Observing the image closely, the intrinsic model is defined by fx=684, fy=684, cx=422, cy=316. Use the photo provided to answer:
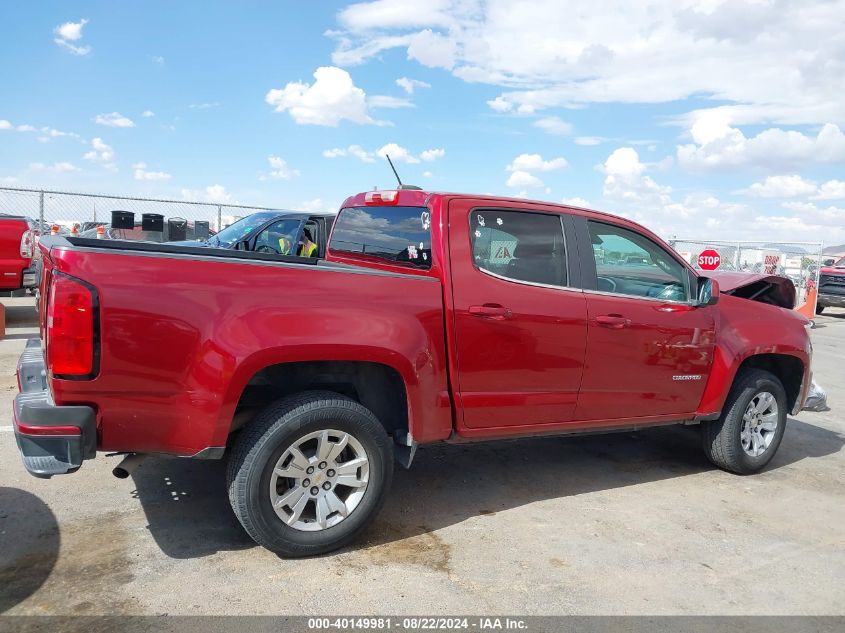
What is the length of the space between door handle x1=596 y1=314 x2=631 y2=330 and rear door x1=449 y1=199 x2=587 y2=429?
0.14m

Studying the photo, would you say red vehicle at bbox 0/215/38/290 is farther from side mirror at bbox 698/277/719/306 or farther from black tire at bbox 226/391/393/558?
side mirror at bbox 698/277/719/306

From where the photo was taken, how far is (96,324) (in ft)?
9.48

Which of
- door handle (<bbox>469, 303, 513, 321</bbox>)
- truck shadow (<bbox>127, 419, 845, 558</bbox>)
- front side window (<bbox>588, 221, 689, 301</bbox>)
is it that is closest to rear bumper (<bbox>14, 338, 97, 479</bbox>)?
truck shadow (<bbox>127, 419, 845, 558</bbox>)

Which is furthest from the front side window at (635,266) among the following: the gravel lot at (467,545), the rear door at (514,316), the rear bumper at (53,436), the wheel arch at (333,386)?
the rear bumper at (53,436)

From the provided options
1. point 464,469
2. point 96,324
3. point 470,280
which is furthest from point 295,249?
point 96,324

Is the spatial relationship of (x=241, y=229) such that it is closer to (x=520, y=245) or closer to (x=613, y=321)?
(x=520, y=245)

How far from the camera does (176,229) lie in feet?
52.6

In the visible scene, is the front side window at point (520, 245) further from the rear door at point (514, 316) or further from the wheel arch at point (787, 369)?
the wheel arch at point (787, 369)

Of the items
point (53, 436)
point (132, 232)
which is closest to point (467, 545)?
point (53, 436)

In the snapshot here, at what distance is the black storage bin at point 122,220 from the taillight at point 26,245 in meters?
6.18

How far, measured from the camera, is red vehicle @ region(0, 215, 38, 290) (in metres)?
9.93

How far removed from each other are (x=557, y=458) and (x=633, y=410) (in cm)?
103

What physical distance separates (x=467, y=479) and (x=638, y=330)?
154 centimetres

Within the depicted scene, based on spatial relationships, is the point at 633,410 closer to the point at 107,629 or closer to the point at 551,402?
the point at 551,402
